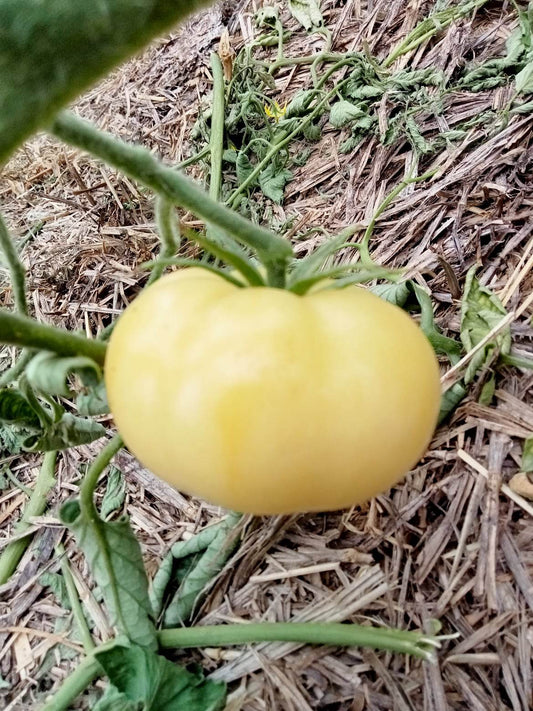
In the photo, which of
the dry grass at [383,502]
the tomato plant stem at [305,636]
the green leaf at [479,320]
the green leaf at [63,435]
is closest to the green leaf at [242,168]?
the dry grass at [383,502]

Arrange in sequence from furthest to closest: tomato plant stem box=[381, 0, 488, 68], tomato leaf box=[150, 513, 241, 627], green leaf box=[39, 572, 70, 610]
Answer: tomato plant stem box=[381, 0, 488, 68] < green leaf box=[39, 572, 70, 610] < tomato leaf box=[150, 513, 241, 627]

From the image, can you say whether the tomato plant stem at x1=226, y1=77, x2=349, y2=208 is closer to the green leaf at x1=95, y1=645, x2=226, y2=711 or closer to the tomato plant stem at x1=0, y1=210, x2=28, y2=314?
the tomato plant stem at x1=0, y1=210, x2=28, y2=314

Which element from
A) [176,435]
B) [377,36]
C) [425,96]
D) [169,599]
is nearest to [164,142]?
[377,36]

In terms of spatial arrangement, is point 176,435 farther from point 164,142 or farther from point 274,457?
point 164,142

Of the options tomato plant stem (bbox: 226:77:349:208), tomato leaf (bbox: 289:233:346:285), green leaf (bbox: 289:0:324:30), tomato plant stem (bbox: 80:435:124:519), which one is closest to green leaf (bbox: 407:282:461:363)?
tomato leaf (bbox: 289:233:346:285)

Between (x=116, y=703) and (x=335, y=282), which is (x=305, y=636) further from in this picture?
(x=335, y=282)

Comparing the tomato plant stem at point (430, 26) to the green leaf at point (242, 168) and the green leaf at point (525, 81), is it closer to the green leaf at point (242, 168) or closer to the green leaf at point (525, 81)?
the green leaf at point (525, 81)

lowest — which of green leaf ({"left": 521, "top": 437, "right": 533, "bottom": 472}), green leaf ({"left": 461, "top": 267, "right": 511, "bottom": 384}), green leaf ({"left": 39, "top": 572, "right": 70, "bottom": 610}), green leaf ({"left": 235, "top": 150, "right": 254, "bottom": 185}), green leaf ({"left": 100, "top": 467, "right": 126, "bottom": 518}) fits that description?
green leaf ({"left": 39, "top": 572, "right": 70, "bottom": 610})
